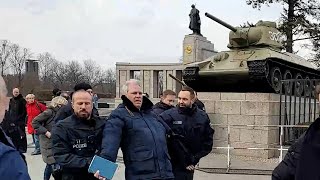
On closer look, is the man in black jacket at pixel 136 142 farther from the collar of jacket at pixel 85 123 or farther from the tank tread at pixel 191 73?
the tank tread at pixel 191 73

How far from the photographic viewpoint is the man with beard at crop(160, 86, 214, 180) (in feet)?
17.5

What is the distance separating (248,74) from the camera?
14.7 meters

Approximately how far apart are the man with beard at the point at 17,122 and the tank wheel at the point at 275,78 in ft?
23.4

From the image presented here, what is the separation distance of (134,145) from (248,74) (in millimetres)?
10719

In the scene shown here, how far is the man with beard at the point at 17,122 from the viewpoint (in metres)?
10.6

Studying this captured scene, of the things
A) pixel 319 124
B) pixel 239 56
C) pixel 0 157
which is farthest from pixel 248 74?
pixel 0 157

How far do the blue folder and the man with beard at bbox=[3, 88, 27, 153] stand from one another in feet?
21.8

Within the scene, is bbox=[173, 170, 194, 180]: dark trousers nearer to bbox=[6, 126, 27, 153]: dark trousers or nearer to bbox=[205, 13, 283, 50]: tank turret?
bbox=[6, 126, 27, 153]: dark trousers

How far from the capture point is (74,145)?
14.1 ft

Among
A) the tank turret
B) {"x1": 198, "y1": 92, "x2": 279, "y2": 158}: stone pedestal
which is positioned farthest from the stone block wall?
the tank turret

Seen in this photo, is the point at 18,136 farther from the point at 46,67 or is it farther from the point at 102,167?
the point at 46,67

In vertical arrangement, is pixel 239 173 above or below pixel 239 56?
below

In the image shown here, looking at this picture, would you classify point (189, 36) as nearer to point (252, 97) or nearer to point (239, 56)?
point (239, 56)

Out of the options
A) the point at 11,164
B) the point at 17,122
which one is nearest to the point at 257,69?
the point at 17,122
